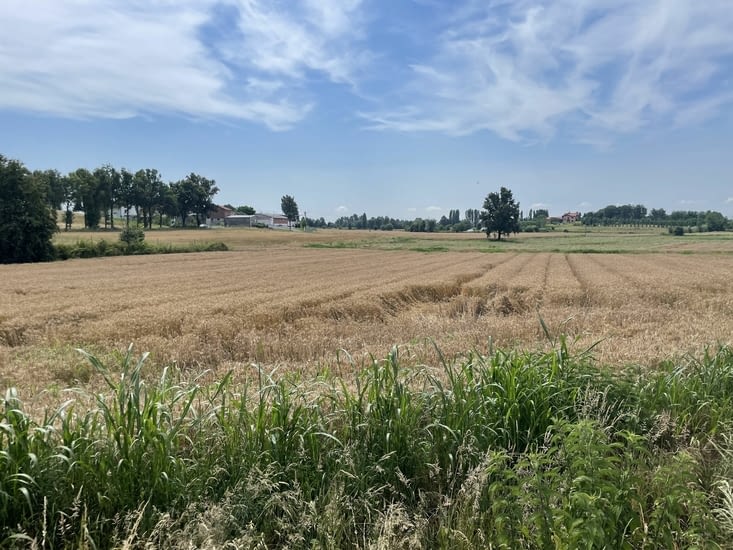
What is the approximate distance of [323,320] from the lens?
47.5 ft

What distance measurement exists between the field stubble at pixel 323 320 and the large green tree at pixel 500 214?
102 metres

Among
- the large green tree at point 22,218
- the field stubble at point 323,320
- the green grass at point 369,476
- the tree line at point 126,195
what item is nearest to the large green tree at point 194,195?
the tree line at point 126,195

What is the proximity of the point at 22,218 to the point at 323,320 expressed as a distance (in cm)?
4772

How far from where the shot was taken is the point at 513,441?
423 cm

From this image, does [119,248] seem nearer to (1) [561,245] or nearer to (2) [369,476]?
(2) [369,476]

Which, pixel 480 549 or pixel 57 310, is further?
pixel 57 310

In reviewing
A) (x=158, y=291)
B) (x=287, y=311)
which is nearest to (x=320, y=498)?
(x=287, y=311)

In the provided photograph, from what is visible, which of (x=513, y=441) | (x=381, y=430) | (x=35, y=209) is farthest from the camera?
(x=35, y=209)

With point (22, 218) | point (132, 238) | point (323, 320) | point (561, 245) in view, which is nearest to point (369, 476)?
point (323, 320)

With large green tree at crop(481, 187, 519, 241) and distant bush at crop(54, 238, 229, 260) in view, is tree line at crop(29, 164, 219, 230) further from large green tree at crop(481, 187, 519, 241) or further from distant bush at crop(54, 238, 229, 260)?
large green tree at crop(481, 187, 519, 241)

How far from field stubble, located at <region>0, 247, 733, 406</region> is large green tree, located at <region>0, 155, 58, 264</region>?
27866mm

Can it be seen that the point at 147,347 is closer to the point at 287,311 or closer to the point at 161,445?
the point at 287,311

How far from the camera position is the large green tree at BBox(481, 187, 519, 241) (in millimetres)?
123688

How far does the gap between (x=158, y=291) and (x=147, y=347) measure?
470 inches
